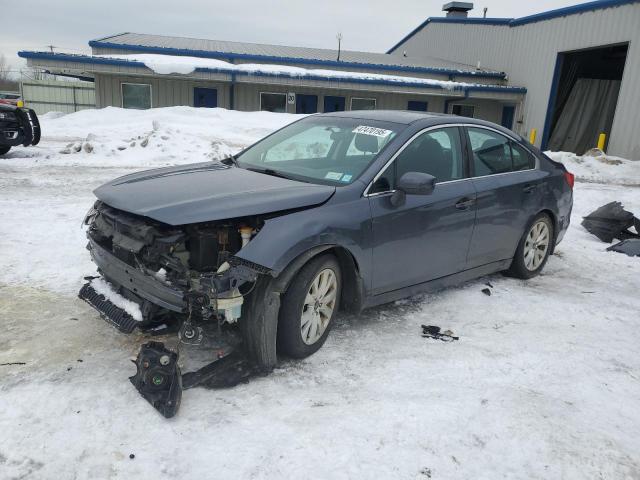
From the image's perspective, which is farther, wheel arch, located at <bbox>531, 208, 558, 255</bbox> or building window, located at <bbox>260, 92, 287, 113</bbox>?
building window, located at <bbox>260, 92, 287, 113</bbox>

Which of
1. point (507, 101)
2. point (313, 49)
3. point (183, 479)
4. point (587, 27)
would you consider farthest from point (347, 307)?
point (313, 49)

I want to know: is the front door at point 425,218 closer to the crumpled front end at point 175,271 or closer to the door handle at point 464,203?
the door handle at point 464,203

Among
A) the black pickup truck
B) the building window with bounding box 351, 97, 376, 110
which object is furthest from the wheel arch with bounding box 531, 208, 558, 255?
the building window with bounding box 351, 97, 376, 110

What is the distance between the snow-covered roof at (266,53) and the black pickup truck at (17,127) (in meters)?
11.6

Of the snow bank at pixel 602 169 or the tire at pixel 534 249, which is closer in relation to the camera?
the tire at pixel 534 249

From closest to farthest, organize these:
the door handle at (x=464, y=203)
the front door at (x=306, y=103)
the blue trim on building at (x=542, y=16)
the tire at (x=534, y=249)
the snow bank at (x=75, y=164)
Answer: the door handle at (x=464, y=203) < the snow bank at (x=75, y=164) < the tire at (x=534, y=249) < the blue trim on building at (x=542, y=16) < the front door at (x=306, y=103)

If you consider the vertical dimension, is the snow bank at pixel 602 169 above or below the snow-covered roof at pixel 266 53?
below

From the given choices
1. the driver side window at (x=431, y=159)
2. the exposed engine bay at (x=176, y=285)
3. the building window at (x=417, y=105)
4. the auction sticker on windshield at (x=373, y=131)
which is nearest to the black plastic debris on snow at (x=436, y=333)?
the driver side window at (x=431, y=159)

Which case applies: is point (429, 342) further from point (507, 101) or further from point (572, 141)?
point (507, 101)

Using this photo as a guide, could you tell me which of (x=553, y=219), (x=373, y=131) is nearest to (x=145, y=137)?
(x=373, y=131)

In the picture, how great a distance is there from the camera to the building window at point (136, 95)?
2152 centimetres

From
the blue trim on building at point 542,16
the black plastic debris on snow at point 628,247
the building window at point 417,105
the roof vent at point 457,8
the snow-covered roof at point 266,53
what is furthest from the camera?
the roof vent at point 457,8

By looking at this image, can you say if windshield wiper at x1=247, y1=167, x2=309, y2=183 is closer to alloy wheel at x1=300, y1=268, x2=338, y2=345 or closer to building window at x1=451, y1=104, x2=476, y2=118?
alloy wheel at x1=300, y1=268, x2=338, y2=345

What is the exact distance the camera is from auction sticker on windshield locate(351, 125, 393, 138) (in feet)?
13.7
